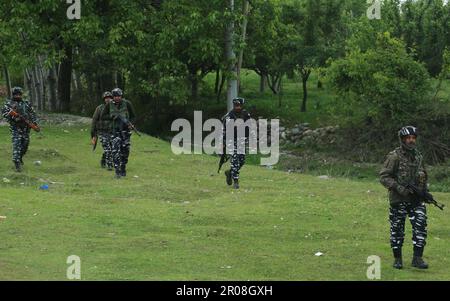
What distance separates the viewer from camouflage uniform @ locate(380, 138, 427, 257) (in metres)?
12.5

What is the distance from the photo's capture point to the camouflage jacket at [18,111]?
69.1 ft

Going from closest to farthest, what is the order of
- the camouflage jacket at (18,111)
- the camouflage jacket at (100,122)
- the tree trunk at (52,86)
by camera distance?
the camouflage jacket at (18,111) < the camouflage jacket at (100,122) < the tree trunk at (52,86)

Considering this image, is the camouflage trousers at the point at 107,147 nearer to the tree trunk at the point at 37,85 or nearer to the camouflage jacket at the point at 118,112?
the camouflage jacket at the point at 118,112

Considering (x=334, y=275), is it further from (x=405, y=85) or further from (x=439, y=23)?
(x=439, y=23)

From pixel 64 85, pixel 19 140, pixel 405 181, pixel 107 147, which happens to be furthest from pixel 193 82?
pixel 405 181

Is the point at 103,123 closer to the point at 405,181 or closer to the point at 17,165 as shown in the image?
the point at 17,165

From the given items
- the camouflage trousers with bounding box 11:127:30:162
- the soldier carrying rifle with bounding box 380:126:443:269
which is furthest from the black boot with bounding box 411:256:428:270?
the camouflage trousers with bounding box 11:127:30:162

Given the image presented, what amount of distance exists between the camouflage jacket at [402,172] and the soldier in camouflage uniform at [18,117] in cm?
1112

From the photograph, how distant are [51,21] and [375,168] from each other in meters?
14.9

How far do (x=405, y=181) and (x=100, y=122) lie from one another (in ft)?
38.7

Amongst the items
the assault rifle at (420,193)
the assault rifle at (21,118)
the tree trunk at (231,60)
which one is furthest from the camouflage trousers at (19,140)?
the tree trunk at (231,60)

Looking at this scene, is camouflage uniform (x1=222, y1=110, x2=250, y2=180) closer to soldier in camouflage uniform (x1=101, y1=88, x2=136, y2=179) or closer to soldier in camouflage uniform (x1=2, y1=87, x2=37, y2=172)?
soldier in camouflage uniform (x1=101, y1=88, x2=136, y2=179)

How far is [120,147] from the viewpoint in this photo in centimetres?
2150
